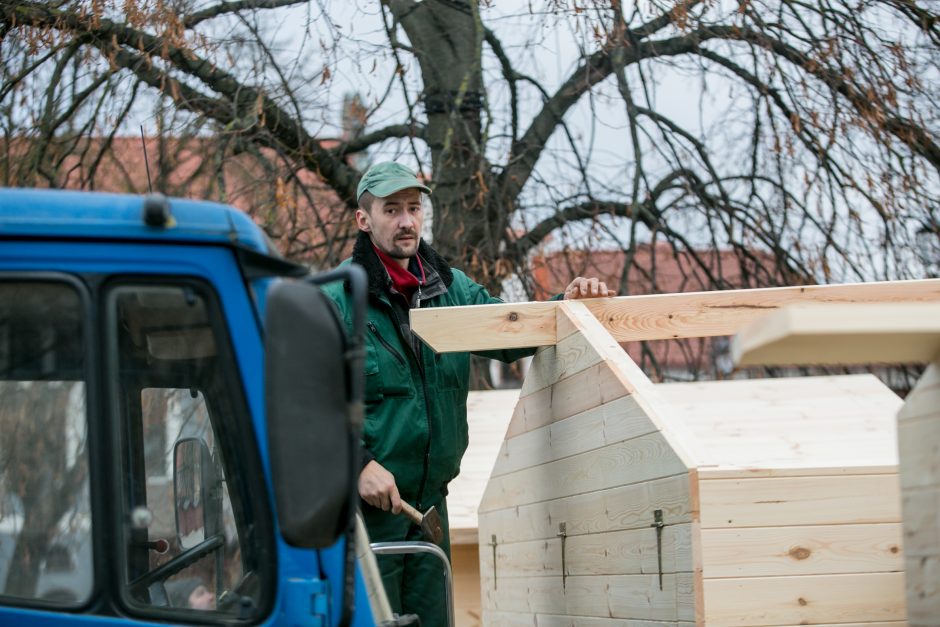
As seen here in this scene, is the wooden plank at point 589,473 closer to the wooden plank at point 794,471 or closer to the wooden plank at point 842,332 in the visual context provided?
the wooden plank at point 794,471

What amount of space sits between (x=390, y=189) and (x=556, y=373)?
0.87 metres

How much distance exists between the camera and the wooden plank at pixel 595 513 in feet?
9.07

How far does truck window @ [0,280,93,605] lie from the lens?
2.06 m

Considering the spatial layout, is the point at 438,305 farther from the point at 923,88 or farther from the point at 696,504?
the point at 923,88

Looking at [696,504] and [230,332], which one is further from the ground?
[230,332]

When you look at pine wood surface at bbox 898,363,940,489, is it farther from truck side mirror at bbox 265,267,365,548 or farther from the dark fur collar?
the dark fur collar

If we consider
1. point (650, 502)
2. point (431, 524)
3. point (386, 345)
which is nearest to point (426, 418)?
point (386, 345)

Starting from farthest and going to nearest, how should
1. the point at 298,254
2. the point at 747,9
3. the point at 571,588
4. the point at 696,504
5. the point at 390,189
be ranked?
the point at 298,254 < the point at 747,9 < the point at 390,189 < the point at 571,588 < the point at 696,504

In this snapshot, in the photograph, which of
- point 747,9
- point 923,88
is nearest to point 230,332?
point 747,9

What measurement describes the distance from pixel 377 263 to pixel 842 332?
2.32 metres

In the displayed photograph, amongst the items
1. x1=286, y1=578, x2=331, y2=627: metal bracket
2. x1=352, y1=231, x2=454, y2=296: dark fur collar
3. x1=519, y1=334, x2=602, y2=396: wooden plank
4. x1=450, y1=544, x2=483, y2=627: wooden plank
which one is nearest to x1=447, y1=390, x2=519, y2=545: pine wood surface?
x1=450, y1=544, x2=483, y2=627: wooden plank

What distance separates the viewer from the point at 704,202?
8727 mm

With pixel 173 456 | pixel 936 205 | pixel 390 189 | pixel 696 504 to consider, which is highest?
pixel 936 205

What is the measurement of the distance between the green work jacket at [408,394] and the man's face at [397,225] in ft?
0.21
